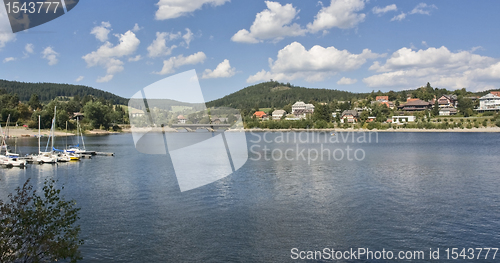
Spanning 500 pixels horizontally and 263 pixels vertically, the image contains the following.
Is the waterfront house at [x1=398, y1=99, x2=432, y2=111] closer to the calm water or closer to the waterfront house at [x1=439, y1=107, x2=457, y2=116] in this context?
the waterfront house at [x1=439, y1=107, x2=457, y2=116]

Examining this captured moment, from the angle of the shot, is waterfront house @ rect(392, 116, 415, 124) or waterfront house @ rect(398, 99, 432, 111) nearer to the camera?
waterfront house @ rect(392, 116, 415, 124)

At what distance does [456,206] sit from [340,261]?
11.4m

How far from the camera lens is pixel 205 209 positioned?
2080cm

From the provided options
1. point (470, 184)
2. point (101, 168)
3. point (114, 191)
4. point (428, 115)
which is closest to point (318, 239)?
point (114, 191)

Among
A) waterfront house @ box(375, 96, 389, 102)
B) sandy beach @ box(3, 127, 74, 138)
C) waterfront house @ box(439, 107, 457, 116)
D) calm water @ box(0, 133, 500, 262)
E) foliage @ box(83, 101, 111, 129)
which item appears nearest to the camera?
calm water @ box(0, 133, 500, 262)

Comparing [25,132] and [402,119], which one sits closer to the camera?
[25,132]

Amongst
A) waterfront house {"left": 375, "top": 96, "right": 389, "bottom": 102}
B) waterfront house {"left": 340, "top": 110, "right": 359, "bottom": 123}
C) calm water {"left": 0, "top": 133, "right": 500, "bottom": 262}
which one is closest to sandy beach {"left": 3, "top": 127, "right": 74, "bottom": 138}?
calm water {"left": 0, "top": 133, "right": 500, "bottom": 262}

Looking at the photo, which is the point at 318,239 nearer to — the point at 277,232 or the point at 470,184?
the point at 277,232

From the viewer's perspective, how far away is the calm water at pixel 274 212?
1546 centimetres

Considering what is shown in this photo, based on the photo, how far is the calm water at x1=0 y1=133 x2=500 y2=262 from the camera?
15457 millimetres

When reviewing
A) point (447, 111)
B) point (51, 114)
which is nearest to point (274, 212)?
point (51, 114)

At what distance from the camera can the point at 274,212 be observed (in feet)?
66.3

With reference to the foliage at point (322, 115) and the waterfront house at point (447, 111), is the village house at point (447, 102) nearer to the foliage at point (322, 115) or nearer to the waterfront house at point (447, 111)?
the waterfront house at point (447, 111)

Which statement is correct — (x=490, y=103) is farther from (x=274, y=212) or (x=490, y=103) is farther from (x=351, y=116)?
(x=274, y=212)
